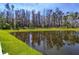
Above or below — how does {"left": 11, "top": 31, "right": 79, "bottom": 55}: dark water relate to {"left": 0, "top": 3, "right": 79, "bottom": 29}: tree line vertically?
below

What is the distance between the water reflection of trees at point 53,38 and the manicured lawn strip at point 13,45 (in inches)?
1.8

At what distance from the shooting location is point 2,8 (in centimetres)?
227

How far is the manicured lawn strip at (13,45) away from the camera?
7.45 ft

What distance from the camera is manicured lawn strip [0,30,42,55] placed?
89.4 inches

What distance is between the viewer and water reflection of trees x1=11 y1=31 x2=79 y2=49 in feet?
7.44

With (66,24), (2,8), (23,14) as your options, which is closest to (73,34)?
(66,24)

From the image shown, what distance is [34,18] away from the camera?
227 centimetres

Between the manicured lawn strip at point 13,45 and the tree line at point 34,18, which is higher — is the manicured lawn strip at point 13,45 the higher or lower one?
the lower one

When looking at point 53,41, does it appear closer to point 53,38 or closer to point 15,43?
point 53,38

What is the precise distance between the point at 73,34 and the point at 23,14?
0.43 meters

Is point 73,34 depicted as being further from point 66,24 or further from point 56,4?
point 56,4

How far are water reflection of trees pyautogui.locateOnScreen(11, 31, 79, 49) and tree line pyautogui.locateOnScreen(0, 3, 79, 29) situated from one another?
2.5 inches

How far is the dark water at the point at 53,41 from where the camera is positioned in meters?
2.27

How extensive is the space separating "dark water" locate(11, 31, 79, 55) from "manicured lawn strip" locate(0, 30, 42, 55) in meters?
0.03
